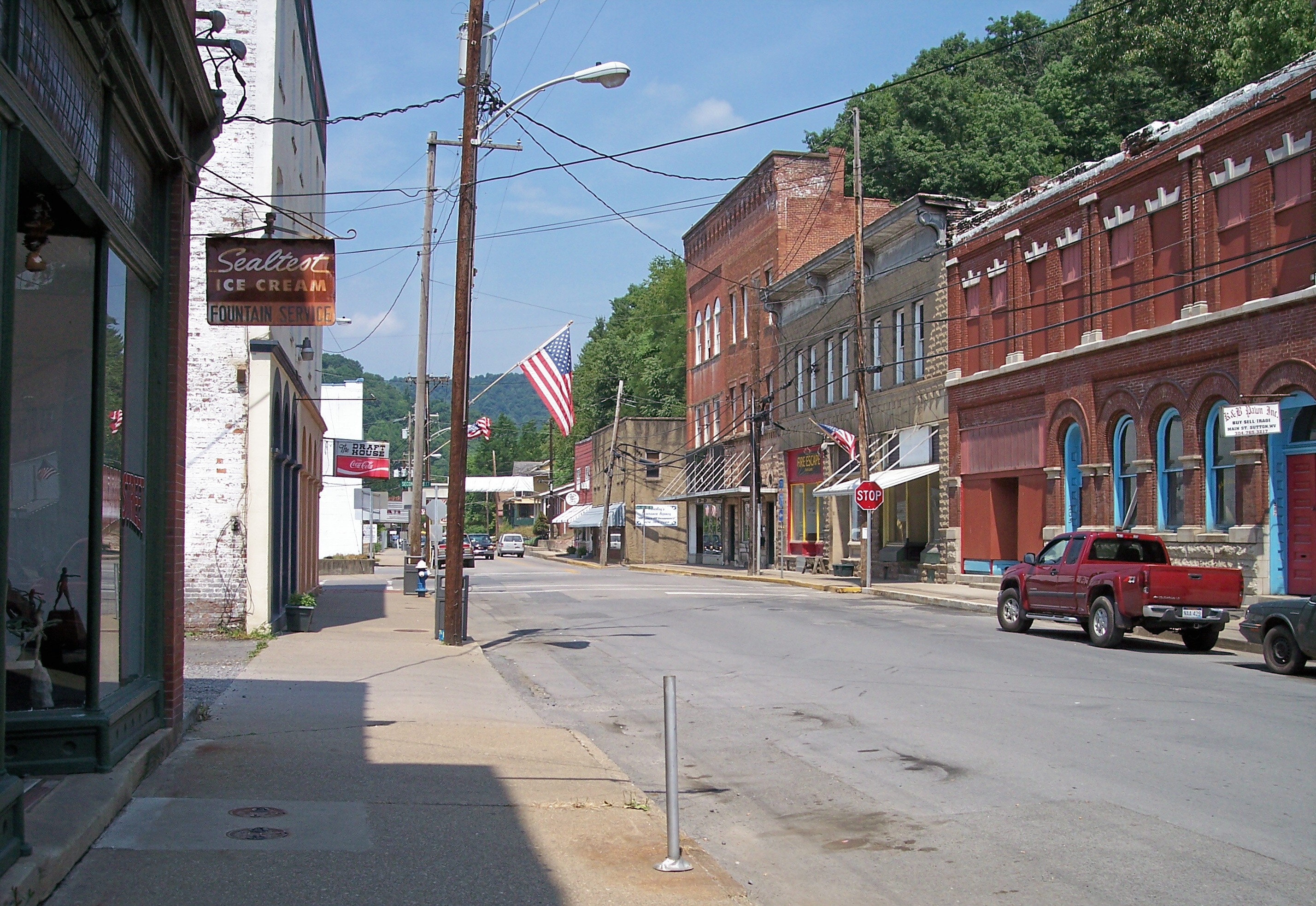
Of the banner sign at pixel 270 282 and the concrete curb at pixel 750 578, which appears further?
the concrete curb at pixel 750 578

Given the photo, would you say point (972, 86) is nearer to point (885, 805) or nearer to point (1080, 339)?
point (1080, 339)

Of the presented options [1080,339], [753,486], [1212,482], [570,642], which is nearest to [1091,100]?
[753,486]

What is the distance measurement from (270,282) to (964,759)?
839 centimetres

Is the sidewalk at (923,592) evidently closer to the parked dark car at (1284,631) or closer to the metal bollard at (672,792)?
the parked dark car at (1284,631)

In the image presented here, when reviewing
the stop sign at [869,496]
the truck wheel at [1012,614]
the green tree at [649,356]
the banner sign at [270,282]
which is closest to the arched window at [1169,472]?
the truck wheel at [1012,614]

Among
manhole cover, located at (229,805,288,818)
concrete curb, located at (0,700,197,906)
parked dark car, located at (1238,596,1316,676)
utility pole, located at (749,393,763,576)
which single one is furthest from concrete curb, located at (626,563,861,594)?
concrete curb, located at (0,700,197,906)

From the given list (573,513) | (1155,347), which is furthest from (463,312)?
(573,513)

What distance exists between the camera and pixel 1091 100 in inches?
2126

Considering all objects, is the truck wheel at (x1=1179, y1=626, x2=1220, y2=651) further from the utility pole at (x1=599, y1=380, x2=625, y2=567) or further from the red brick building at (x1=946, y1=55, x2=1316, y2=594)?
the utility pole at (x1=599, y1=380, x2=625, y2=567)

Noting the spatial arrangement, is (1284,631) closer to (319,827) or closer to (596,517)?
(319,827)

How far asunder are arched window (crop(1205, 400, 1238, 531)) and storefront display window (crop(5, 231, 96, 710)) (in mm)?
21190

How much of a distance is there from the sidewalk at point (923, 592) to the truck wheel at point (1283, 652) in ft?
10.2

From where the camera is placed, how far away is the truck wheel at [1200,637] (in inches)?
709

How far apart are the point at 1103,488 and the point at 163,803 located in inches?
936
